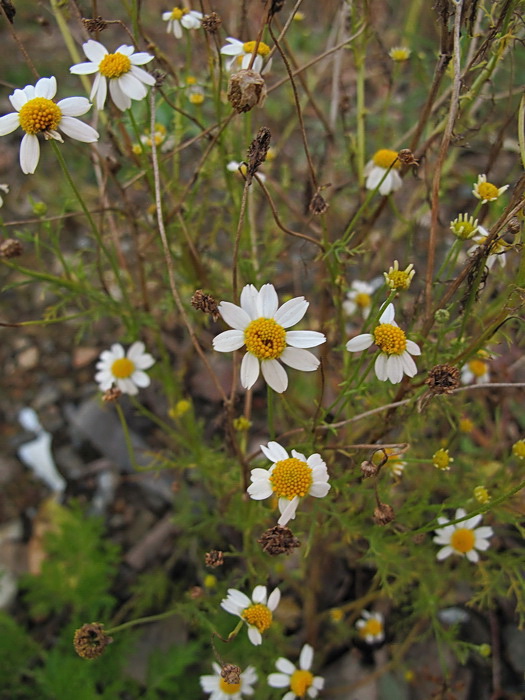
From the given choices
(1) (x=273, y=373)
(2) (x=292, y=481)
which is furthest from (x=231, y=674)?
(1) (x=273, y=373)

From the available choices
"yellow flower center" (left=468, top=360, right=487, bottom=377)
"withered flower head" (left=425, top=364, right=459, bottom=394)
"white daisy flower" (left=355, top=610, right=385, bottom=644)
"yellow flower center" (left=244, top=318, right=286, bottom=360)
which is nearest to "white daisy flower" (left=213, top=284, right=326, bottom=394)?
"yellow flower center" (left=244, top=318, right=286, bottom=360)

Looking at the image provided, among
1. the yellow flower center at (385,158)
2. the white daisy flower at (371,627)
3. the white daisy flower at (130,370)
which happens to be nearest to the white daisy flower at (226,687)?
the white daisy flower at (371,627)

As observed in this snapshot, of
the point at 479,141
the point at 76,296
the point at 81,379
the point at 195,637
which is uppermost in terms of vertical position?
the point at 479,141

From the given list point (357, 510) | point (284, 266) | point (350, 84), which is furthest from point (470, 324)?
point (350, 84)

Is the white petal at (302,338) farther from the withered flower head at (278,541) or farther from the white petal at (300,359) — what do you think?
the withered flower head at (278,541)

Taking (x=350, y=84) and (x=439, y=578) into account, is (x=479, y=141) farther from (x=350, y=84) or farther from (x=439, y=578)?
(x=439, y=578)
